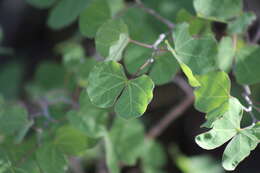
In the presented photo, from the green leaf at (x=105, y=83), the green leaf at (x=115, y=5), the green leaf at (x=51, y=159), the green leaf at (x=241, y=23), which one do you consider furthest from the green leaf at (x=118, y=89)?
the green leaf at (x=115, y=5)

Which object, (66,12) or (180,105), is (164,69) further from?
(180,105)

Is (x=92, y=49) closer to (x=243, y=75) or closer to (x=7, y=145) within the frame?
(x=7, y=145)

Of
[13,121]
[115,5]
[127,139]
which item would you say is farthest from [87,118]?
[115,5]

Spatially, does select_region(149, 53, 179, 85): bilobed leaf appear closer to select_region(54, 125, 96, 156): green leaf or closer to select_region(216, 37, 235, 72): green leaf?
select_region(216, 37, 235, 72): green leaf

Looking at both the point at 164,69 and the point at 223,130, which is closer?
the point at 223,130

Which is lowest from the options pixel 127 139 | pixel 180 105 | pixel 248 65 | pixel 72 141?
pixel 180 105

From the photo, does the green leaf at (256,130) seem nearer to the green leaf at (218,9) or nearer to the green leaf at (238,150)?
the green leaf at (238,150)

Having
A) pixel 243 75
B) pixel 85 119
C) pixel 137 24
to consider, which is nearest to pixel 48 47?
pixel 137 24
